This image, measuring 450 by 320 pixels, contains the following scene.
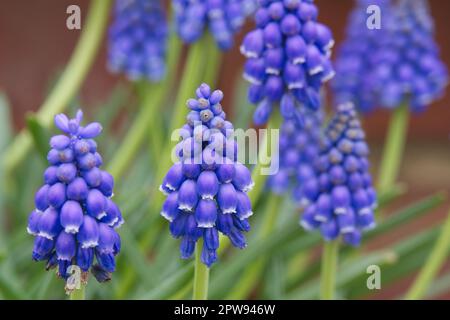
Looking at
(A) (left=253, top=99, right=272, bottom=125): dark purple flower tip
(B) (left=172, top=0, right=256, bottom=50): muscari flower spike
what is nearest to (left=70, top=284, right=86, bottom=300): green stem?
(A) (left=253, top=99, right=272, bottom=125): dark purple flower tip

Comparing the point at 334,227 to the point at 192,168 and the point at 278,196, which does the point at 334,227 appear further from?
the point at 192,168

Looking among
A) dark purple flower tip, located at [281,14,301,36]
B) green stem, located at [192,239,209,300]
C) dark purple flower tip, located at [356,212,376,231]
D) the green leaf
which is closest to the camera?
green stem, located at [192,239,209,300]

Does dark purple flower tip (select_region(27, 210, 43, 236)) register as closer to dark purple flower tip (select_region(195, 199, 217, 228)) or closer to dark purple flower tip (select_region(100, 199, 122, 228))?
dark purple flower tip (select_region(100, 199, 122, 228))

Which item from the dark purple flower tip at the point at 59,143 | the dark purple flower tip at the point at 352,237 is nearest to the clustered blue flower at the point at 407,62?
the dark purple flower tip at the point at 352,237

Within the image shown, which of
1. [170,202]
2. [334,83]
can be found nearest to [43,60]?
[334,83]
